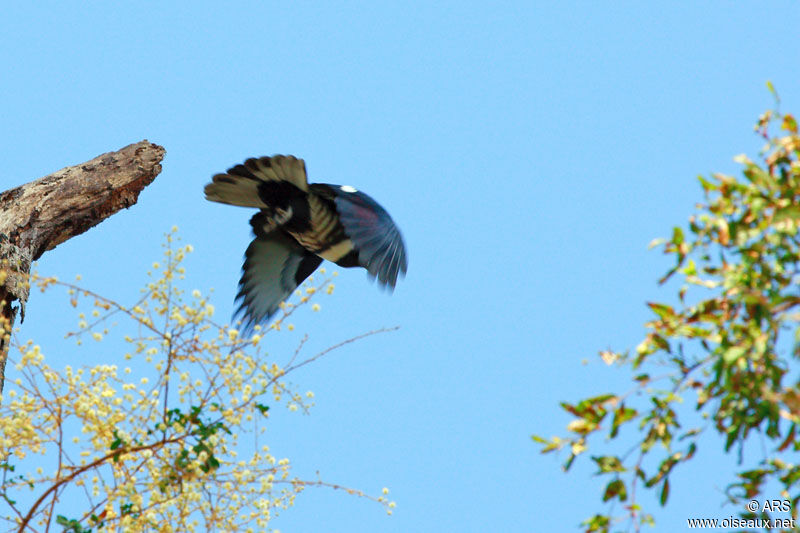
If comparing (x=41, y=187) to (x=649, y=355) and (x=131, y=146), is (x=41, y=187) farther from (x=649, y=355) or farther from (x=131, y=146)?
(x=649, y=355)

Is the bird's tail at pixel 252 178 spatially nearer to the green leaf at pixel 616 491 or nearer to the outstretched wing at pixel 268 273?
the outstretched wing at pixel 268 273

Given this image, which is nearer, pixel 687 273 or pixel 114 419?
pixel 687 273

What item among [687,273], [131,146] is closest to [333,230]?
[131,146]

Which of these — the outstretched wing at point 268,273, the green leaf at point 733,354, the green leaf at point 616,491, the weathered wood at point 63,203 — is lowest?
the green leaf at point 616,491

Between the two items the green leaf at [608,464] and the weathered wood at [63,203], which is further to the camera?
the weathered wood at [63,203]

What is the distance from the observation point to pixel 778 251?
79.7 inches

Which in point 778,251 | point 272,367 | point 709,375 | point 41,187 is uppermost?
point 41,187

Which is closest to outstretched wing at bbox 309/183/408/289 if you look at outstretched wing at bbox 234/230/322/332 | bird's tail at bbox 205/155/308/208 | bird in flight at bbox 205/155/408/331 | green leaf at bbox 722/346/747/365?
bird in flight at bbox 205/155/408/331

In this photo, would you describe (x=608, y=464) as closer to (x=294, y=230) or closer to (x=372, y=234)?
(x=372, y=234)

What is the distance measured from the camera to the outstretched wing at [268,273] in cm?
527

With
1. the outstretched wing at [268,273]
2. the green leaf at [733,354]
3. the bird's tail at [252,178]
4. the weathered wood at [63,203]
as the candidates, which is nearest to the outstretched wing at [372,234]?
the bird's tail at [252,178]

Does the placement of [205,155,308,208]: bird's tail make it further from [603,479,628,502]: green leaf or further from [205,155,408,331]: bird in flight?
[603,479,628,502]: green leaf

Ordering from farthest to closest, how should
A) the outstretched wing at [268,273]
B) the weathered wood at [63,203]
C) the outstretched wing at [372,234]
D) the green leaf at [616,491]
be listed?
the outstretched wing at [268,273]
the outstretched wing at [372,234]
the weathered wood at [63,203]
the green leaf at [616,491]

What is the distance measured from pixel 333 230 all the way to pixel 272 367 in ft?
7.70
